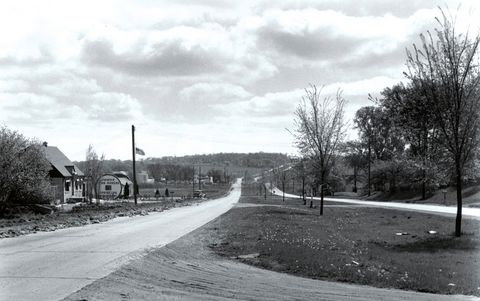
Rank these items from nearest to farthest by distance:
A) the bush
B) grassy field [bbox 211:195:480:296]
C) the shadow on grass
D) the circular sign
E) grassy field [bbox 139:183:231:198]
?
grassy field [bbox 211:195:480:296], the shadow on grass, the bush, the circular sign, grassy field [bbox 139:183:231:198]

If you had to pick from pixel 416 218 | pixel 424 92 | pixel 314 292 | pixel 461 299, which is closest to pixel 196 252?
pixel 314 292

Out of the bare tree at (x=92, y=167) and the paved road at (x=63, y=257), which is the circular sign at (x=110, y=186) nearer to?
the bare tree at (x=92, y=167)

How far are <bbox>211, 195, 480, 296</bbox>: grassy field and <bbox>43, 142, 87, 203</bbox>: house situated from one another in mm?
43667

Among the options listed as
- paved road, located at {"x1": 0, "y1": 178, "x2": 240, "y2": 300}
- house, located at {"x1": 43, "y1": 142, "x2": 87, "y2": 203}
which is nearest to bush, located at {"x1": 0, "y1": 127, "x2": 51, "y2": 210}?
house, located at {"x1": 43, "y1": 142, "x2": 87, "y2": 203}

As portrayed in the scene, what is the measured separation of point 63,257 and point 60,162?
5579 cm

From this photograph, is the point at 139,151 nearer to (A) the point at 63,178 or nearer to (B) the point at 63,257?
(A) the point at 63,178

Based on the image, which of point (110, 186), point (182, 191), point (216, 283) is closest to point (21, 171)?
point (216, 283)

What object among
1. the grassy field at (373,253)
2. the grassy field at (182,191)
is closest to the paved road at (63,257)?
the grassy field at (373,253)

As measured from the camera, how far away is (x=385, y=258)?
1307 centimetres

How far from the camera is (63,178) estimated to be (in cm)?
6100

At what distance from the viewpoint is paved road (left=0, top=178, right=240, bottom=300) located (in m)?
8.89

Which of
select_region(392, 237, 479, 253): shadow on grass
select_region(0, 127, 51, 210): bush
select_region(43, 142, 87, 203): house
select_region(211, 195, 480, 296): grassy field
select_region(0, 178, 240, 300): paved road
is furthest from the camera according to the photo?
select_region(43, 142, 87, 203): house

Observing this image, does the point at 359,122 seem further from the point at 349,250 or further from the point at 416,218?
the point at 349,250

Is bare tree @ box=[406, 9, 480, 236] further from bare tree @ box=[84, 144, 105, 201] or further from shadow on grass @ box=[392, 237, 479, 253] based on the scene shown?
bare tree @ box=[84, 144, 105, 201]
